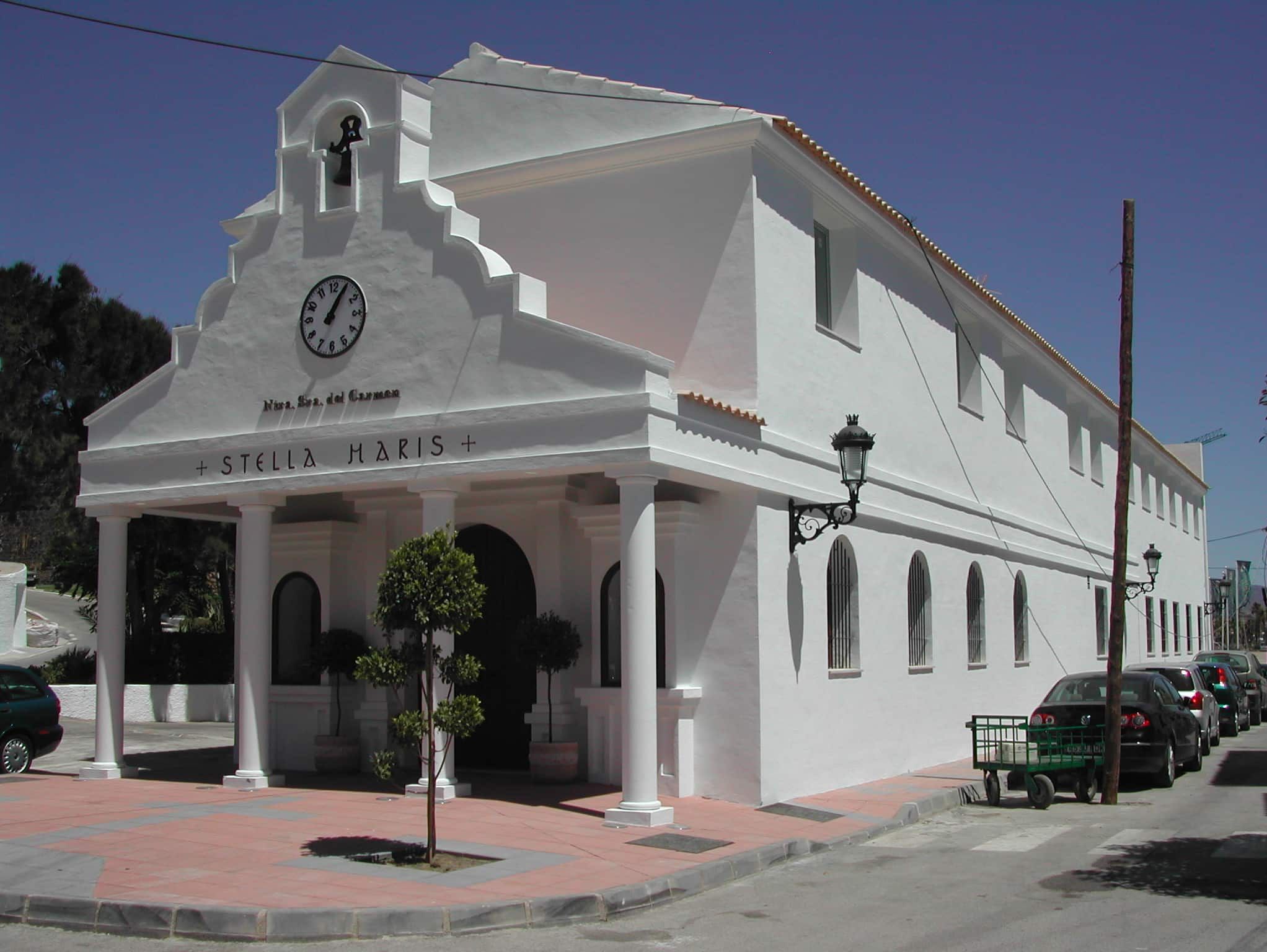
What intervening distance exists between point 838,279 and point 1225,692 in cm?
1448

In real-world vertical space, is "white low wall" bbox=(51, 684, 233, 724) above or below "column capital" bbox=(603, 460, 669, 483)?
below

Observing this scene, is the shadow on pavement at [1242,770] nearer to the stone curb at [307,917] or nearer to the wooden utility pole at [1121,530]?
the wooden utility pole at [1121,530]

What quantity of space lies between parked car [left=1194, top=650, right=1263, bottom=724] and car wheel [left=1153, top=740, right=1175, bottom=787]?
46.0 feet

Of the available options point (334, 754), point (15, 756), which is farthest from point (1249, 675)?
point (15, 756)

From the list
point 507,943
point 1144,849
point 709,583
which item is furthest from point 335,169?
point 1144,849

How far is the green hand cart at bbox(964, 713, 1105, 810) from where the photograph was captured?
48.8 ft

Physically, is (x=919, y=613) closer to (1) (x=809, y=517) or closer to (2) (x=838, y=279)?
(1) (x=809, y=517)

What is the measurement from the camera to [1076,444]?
102 ft

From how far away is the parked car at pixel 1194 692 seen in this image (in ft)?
68.8

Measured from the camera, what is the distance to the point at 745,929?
877 cm

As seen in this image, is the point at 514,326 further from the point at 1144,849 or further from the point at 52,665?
the point at 52,665

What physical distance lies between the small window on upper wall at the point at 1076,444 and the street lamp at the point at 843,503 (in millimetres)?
16946

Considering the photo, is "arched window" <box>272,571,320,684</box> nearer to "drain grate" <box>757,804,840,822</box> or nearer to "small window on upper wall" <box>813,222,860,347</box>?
"drain grate" <box>757,804,840,822</box>

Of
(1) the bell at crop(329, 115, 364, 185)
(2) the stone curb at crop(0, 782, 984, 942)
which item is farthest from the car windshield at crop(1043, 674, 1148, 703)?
(1) the bell at crop(329, 115, 364, 185)
